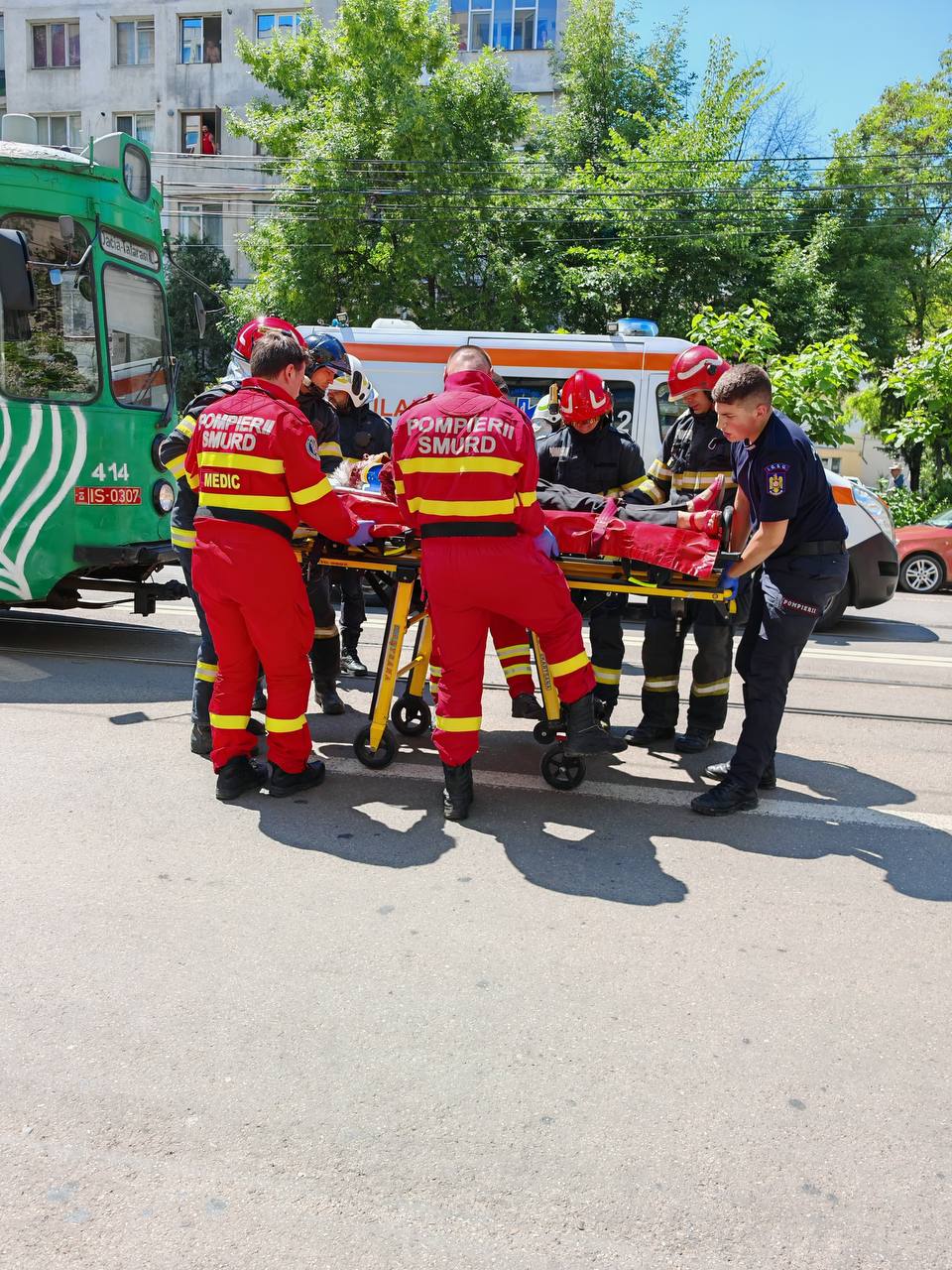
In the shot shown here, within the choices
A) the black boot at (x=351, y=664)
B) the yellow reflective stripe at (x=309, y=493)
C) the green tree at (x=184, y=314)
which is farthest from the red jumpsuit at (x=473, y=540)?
the green tree at (x=184, y=314)

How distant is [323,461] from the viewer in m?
6.47

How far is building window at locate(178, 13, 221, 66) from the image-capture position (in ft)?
107

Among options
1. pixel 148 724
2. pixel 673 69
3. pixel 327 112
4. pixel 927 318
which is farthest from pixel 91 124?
pixel 148 724

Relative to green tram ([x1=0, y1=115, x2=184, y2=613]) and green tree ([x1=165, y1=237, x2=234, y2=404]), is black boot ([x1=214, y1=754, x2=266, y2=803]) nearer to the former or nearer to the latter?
green tram ([x1=0, y1=115, x2=184, y2=613])

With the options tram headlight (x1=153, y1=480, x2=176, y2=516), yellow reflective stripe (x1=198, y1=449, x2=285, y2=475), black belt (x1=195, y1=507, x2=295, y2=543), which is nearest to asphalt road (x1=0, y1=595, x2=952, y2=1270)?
black belt (x1=195, y1=507, x2=295, y2=543)

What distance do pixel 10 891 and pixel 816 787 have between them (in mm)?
3704

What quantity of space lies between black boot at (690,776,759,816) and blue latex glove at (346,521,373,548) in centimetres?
196

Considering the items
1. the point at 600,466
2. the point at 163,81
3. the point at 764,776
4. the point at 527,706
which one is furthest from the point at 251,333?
the point at 163,81

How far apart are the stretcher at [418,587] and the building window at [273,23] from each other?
105ft

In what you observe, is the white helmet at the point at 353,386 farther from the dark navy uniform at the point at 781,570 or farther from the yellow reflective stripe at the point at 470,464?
the dark navy uniform at the point at 781,570

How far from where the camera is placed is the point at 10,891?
12.7ft

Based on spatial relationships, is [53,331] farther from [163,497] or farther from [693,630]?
[693,630]

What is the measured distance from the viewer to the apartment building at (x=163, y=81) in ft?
105

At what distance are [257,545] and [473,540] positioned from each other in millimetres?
957
